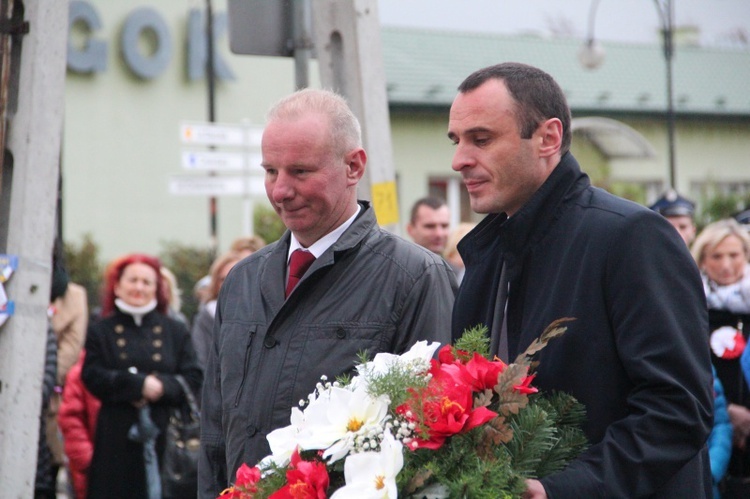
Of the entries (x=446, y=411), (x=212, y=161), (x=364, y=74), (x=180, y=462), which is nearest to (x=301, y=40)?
(x=364, y=74)

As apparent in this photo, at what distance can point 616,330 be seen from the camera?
260 cm

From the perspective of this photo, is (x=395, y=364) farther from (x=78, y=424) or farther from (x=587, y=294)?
→ (x=78, y=424)

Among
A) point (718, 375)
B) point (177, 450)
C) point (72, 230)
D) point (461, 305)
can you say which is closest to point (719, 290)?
point (718, 375)

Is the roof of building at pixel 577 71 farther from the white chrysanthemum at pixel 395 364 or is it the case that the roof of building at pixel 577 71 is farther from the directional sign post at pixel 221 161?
the white chrysanthemum at pixel 395 364

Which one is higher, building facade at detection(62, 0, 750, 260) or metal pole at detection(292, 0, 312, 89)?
building facade at detection(62, 0, 750, 260)

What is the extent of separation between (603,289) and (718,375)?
3.74 metres

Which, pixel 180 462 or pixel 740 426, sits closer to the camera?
pixel 740 426

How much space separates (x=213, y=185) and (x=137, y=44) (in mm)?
9282

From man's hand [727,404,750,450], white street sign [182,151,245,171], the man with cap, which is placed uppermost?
white street sign [182,151,245,171]

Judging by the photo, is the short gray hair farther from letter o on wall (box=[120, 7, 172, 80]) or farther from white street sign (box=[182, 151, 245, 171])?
→ letter o on wall (box=[120, 7, 172, 80])

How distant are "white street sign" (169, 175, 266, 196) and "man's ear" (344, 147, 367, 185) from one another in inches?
362

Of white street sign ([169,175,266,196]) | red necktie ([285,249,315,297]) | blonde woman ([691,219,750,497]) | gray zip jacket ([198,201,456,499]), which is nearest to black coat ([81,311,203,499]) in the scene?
Answer: blonde woman ([691,219,750,497])

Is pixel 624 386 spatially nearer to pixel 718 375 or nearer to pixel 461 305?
pixel 461 305

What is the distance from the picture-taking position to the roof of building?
2539cm
